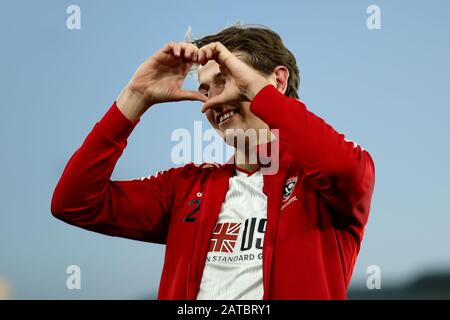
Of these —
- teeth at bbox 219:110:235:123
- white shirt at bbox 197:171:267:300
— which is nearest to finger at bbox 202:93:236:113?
teeth at bbox 219:110:235:123

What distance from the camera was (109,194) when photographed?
57.7 inches

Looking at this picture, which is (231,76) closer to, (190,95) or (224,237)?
(190,95)

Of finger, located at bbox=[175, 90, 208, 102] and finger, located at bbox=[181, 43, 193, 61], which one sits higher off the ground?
finger, located at bbox=[181, 43, 193, 61]

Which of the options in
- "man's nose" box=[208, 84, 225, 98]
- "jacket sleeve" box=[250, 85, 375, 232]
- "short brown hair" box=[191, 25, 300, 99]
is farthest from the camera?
"short brown hair" box=[191, 25, 300, 99]

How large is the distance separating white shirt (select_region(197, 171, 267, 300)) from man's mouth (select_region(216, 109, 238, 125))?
181 mm

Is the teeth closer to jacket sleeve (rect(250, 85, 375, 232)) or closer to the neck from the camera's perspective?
the neck

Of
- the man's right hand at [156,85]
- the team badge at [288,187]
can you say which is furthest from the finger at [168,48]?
the team badge at [288,187]

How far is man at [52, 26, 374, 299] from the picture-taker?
48.4 inches

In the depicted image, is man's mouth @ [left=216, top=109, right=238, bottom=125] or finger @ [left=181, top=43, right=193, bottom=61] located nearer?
finger @ [left=181, top=43, right=193, bottom=61]

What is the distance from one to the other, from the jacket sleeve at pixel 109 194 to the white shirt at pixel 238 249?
0.68ft

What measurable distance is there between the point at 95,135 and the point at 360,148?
0.63m
